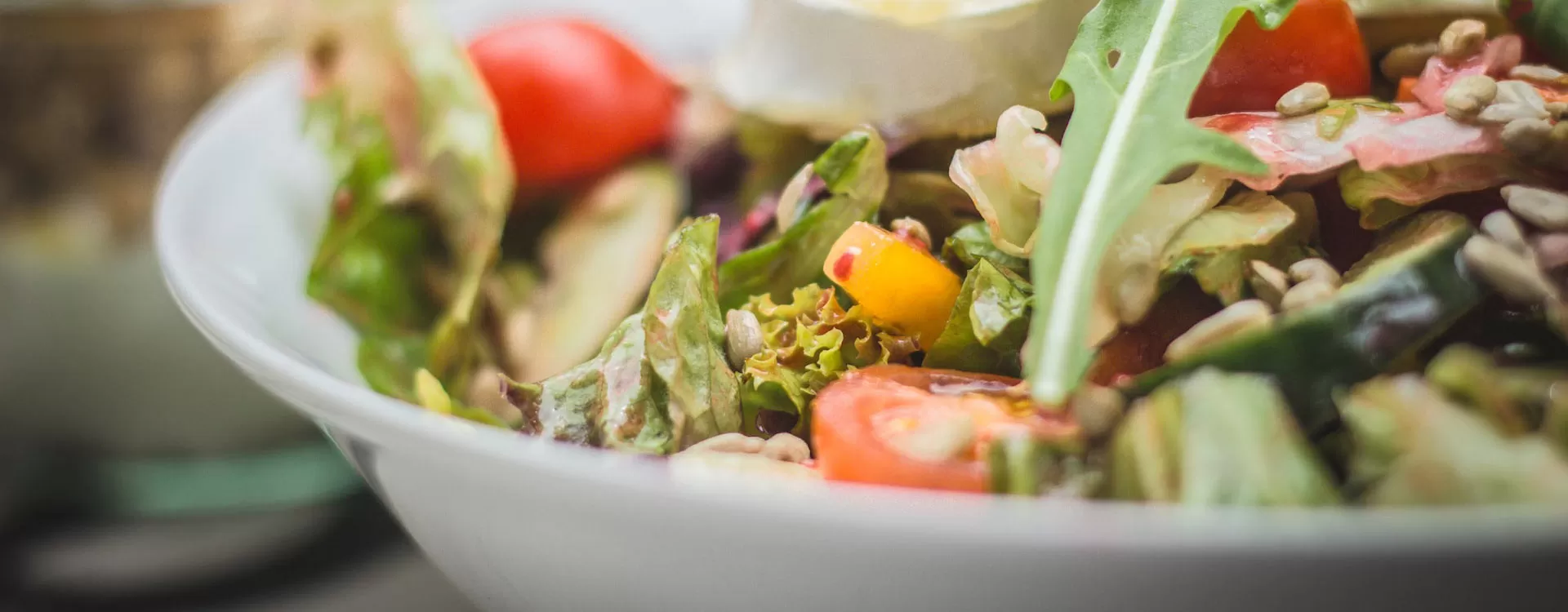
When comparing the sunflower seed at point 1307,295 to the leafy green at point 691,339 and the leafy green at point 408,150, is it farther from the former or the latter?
the leafy green at point 408,150

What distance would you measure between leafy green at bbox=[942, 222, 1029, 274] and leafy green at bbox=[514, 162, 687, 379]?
0.36m

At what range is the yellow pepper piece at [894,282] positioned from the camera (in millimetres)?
693

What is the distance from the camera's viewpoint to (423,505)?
2.00 ft

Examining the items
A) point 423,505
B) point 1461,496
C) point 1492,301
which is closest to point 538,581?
point 423,505

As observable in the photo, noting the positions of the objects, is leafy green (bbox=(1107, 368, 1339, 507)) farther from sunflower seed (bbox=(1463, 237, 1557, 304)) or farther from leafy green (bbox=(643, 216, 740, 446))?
leafy green (bbox=(643, 216, 740, 446))

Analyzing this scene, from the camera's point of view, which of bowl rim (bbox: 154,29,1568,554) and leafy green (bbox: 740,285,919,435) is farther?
leafy green (bbox: 740,285,919,435)

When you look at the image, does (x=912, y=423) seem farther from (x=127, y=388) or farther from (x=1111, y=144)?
(x=127, y=388)

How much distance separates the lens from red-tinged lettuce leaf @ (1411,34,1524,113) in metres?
0.68

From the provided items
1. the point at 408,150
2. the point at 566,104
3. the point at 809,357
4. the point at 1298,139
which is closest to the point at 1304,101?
the point at 1298,139

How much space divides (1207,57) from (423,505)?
20.7 inches

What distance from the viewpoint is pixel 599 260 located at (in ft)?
3.52

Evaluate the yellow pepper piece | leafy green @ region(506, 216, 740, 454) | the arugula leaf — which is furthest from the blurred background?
the arugula leaf

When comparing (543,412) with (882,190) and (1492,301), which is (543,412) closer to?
(882,190)

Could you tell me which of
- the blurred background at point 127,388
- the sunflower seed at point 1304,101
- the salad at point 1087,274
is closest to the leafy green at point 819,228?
the salad at point 1087,274
